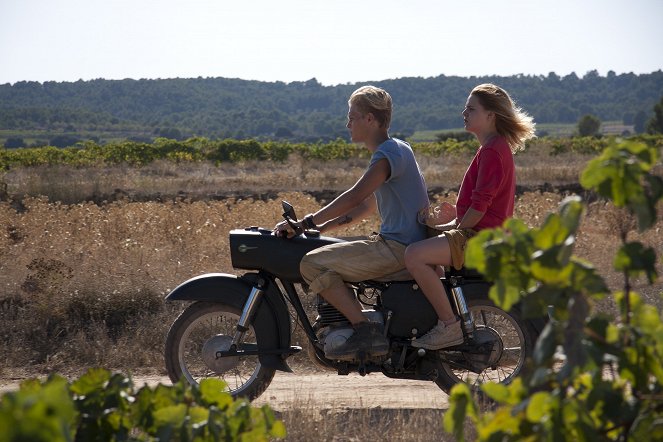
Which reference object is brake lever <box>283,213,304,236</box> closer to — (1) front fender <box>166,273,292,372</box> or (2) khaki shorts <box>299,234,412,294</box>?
(2) khaki shorts <box>299,234,412,294</box>

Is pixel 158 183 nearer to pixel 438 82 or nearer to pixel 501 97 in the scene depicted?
pixel 501 97

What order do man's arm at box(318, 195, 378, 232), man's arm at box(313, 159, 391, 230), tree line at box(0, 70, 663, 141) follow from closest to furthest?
man's arm at box(313, 159, 391, 230) < man's arm at box(318, 195, 378, 232) < tree line at box(0, 70, 663, 141)

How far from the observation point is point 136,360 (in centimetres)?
803

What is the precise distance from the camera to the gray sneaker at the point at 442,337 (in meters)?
6.00

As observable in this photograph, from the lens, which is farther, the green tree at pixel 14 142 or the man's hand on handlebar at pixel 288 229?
the green tree at pixel 14 142

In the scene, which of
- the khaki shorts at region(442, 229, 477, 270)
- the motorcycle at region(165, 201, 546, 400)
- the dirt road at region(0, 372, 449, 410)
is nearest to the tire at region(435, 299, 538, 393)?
the motorcycle at region(165, 201, 546, 400)

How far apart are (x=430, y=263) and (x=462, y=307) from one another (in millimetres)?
397

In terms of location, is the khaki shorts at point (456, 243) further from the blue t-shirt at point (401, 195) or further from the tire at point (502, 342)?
the tire at point (502, 342)

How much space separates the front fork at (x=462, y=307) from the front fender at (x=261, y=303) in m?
1.07

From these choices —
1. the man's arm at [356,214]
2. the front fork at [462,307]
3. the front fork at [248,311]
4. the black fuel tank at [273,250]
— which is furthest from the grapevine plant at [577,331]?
the man's arm at [356,214]

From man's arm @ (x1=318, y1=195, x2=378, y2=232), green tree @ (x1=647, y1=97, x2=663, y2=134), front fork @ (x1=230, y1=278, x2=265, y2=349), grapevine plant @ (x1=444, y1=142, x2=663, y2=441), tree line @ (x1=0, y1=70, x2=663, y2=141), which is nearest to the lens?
grapevine plant @ (x1=444, y1=142, x2=663, y2=441)

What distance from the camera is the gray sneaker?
19.7ft

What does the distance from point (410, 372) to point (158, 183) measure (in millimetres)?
23710

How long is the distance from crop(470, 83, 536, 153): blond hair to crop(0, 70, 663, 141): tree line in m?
106
